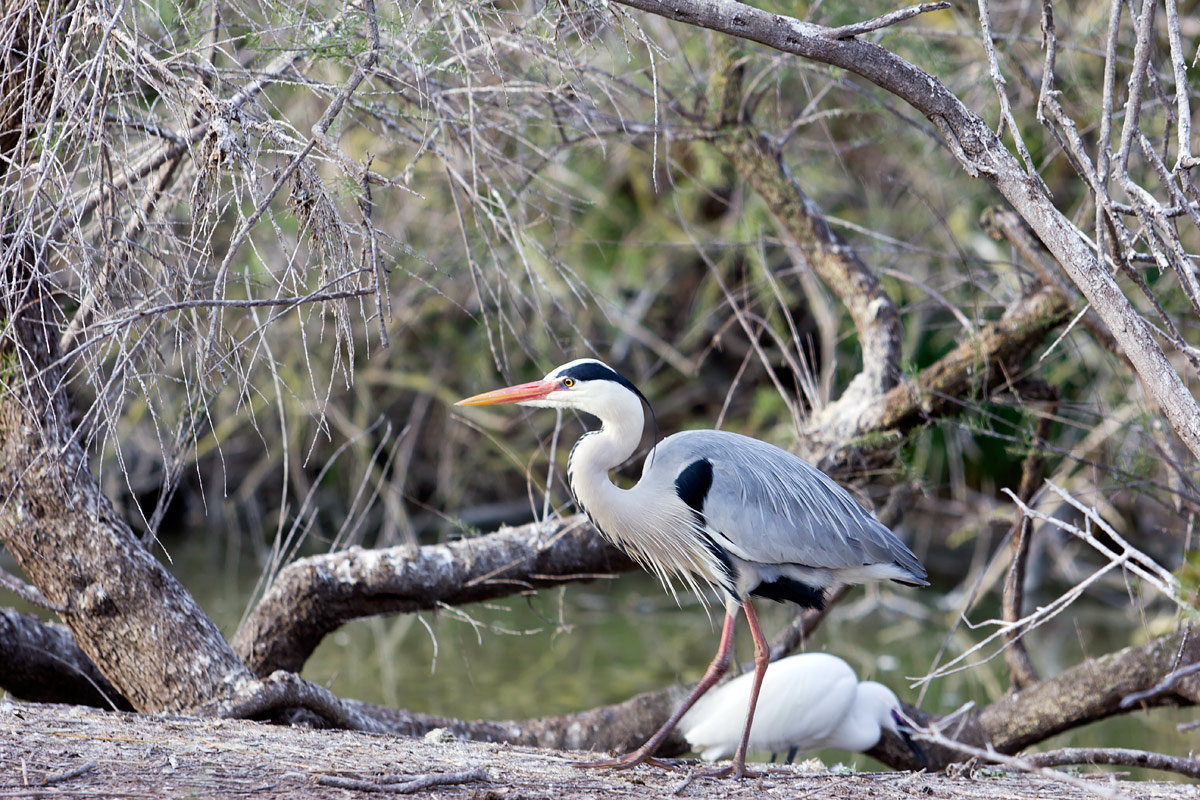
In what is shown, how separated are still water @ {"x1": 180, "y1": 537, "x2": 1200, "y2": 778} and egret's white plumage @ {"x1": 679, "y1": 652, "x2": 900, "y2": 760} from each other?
4.55 feet

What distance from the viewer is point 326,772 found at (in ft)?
8.11

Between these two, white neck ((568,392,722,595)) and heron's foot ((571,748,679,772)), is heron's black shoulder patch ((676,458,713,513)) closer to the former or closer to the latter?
white neck ((568,392,722,595))

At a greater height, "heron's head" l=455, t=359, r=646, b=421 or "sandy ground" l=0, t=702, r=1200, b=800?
"heron's head" l=455, t=359, r=646, b=421

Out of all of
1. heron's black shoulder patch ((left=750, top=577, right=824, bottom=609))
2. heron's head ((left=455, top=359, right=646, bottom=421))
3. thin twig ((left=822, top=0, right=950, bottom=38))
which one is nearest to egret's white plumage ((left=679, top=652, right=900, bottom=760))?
heron's black shoulder patch ((left=750, top=577, right=824, bottom=609))

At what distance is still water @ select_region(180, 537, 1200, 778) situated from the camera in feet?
21.3

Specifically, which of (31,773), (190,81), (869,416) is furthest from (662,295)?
(31,773)

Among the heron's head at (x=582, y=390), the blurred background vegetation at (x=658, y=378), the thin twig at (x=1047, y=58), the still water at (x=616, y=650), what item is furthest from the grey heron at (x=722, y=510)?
the still water at (x=616, y=650)

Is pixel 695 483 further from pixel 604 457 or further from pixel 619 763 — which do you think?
pixel 619 763

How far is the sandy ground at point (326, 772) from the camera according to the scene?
2.31 m

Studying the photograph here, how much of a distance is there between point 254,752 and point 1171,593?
1954mm

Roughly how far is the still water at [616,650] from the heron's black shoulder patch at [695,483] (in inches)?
114

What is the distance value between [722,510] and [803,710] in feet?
5.38

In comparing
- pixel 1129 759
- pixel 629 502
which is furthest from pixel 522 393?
pixel 1129 759

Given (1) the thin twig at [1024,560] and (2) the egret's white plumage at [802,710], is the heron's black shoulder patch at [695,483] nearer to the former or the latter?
(2) the egret's white plumage at [802,710]
